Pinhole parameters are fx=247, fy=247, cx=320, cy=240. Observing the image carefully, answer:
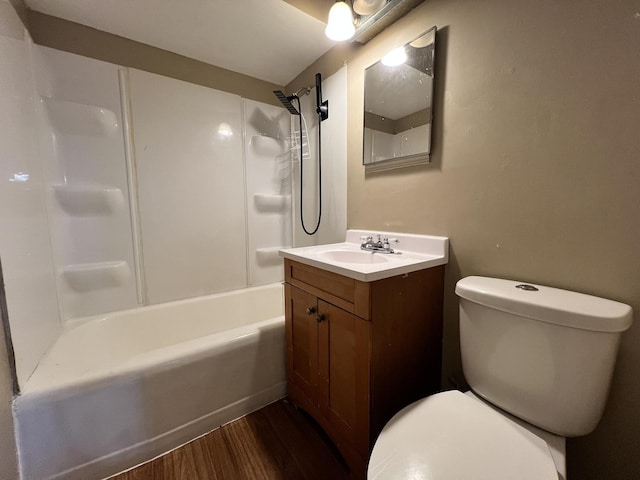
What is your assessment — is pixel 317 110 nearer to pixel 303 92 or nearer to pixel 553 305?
pixel 303 92

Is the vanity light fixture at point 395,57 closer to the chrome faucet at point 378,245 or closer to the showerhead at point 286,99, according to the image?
the showerhead at point 286,99

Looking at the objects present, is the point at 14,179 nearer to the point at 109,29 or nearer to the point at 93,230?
the point at 93,230

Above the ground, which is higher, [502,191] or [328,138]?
[328,138]

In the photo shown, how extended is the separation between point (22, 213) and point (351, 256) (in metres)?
1.46

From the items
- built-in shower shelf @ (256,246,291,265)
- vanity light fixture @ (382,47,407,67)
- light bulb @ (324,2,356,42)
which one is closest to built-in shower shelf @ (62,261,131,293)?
built-in shower shelf @ (256,246,291,265)

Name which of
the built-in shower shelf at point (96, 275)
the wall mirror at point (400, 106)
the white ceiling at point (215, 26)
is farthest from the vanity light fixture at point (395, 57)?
the built-in shower shelf at point (96, 275)

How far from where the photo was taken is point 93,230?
1521 mm

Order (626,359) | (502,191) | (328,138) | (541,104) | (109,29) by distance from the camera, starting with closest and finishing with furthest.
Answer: (626,359) < (541,104) < (502,191) < (109,29) < (328,138)

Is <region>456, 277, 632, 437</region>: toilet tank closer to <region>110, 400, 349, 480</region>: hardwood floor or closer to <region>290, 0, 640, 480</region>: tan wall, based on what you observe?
<region>290, 0, 640, 480</region>: tan wall

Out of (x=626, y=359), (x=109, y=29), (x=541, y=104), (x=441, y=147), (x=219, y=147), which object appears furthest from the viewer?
(x=219, y=147)

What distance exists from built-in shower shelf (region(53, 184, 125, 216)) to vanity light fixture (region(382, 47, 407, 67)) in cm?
176

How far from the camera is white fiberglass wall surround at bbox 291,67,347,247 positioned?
1.64 metres

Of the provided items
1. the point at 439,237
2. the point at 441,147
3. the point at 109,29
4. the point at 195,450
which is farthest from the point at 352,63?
the point at 195,450

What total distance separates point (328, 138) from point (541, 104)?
118 cm
